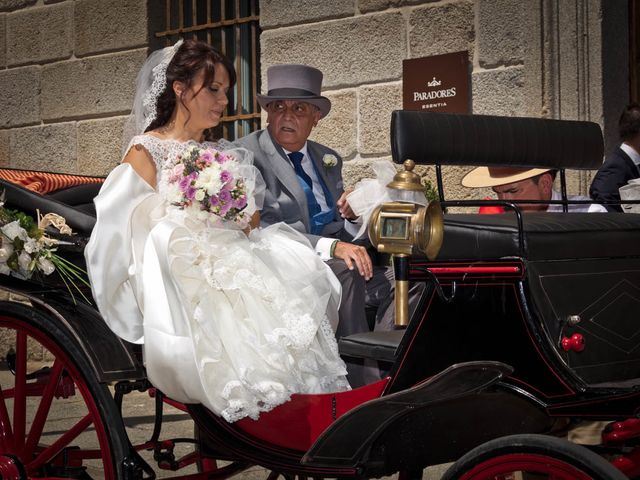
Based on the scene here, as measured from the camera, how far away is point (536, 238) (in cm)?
244

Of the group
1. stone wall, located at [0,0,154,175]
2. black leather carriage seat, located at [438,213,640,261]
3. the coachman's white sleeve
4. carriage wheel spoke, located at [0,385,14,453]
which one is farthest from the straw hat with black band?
stone wall, located at [0,0,154,175]

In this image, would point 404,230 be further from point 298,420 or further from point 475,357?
point 298,420

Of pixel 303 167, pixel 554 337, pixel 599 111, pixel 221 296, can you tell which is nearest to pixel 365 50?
pixel 599 111

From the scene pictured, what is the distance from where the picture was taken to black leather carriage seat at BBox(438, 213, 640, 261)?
2436mm

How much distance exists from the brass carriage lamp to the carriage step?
27 centimetres

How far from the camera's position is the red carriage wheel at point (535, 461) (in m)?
2.06

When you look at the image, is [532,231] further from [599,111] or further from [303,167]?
[599,111]

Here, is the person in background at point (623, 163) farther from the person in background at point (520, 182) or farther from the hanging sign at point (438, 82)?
the person in background at point (520, 182)

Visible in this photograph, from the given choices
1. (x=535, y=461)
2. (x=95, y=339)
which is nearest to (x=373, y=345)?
(x=535, y=461)

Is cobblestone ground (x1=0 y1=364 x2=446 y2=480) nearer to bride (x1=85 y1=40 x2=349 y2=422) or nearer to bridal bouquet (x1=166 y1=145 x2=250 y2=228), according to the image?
bride (x1=85 y1=40 x2=349 y2=422)

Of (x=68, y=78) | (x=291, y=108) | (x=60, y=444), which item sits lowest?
(x=60, y=444)

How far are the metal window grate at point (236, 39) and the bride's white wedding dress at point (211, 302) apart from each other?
3.76m

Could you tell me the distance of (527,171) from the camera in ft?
12.1

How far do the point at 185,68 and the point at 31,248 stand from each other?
0.94 meters
